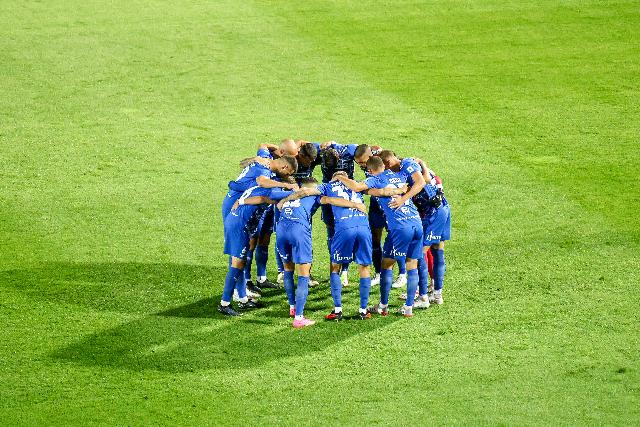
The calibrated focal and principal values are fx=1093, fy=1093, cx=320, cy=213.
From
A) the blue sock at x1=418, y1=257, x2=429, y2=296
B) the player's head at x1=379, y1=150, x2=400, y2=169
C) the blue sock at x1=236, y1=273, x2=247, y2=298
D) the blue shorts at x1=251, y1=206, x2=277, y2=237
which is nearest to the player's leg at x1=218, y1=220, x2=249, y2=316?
the blue sock at x1=236, y1=273, x2=247, y2=298

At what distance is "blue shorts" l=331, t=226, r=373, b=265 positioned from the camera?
13125 mm

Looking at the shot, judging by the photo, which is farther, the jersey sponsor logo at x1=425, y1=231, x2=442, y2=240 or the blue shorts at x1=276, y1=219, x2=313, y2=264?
the jersey sponsor logo at x1=425, y1=231, x2=442, y2=240

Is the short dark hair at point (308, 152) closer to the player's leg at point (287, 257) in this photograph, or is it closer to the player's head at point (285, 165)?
the player's head at point (285, 165)

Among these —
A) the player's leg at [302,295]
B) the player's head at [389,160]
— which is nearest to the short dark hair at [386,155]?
the player's head at [389,160]

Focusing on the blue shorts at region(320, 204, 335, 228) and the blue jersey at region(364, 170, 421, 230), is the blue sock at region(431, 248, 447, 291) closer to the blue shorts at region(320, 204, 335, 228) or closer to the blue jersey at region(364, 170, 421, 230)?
the blue jersey at region(364, 170, 421, 230)

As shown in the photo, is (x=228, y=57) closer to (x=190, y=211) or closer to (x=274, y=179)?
(x=190, y=211)

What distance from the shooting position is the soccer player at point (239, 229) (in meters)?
13.4

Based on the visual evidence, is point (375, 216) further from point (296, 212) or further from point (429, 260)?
point (296, 212)

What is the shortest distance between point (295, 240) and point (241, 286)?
1.19m

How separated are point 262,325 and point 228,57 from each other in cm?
1216

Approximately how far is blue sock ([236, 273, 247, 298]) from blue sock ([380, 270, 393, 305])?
176cm

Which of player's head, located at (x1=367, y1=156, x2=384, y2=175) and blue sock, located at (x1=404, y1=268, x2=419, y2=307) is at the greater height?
player's head, located at (x1=367, y1=156, x2=384, y2=175)

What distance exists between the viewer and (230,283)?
13.5m

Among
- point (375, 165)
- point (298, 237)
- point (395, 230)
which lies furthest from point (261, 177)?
point (395, 230)
